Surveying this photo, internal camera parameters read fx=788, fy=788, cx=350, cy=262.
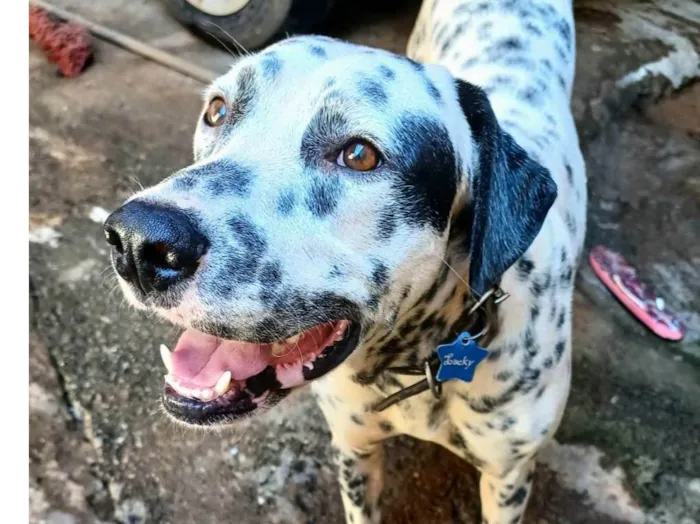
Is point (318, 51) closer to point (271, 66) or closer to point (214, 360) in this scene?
point (271, 66)

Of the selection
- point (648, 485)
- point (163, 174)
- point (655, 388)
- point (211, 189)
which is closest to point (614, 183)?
point (655, 388)

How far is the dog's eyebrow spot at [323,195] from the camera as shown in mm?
1565

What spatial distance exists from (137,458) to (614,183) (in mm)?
2602

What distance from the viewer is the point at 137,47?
4.44 metres

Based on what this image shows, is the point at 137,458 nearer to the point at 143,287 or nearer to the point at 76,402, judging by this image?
the point at 76,402

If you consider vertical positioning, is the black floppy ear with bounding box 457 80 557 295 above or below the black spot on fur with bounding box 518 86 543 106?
above

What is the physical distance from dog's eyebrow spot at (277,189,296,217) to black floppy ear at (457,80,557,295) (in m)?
0.42

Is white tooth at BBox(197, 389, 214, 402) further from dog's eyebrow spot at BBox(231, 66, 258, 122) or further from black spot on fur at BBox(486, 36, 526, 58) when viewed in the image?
black spot on fur at BBox(486, 36, 526, 58)

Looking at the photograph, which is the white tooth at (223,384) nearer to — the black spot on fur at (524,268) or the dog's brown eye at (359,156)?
the dog's brown eye at (359,156)

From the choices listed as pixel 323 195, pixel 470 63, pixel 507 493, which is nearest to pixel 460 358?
pixel 323 195

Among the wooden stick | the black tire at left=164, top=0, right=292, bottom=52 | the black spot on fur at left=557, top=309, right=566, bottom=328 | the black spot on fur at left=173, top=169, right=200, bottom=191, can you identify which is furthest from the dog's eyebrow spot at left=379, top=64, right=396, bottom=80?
the wooden stick

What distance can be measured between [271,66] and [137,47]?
118 inches

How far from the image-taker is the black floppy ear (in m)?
1.68

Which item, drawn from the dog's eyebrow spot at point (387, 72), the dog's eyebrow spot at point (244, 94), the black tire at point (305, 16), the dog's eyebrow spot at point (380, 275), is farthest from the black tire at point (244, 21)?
the dog's eyebrow spot at point (380, 275)
